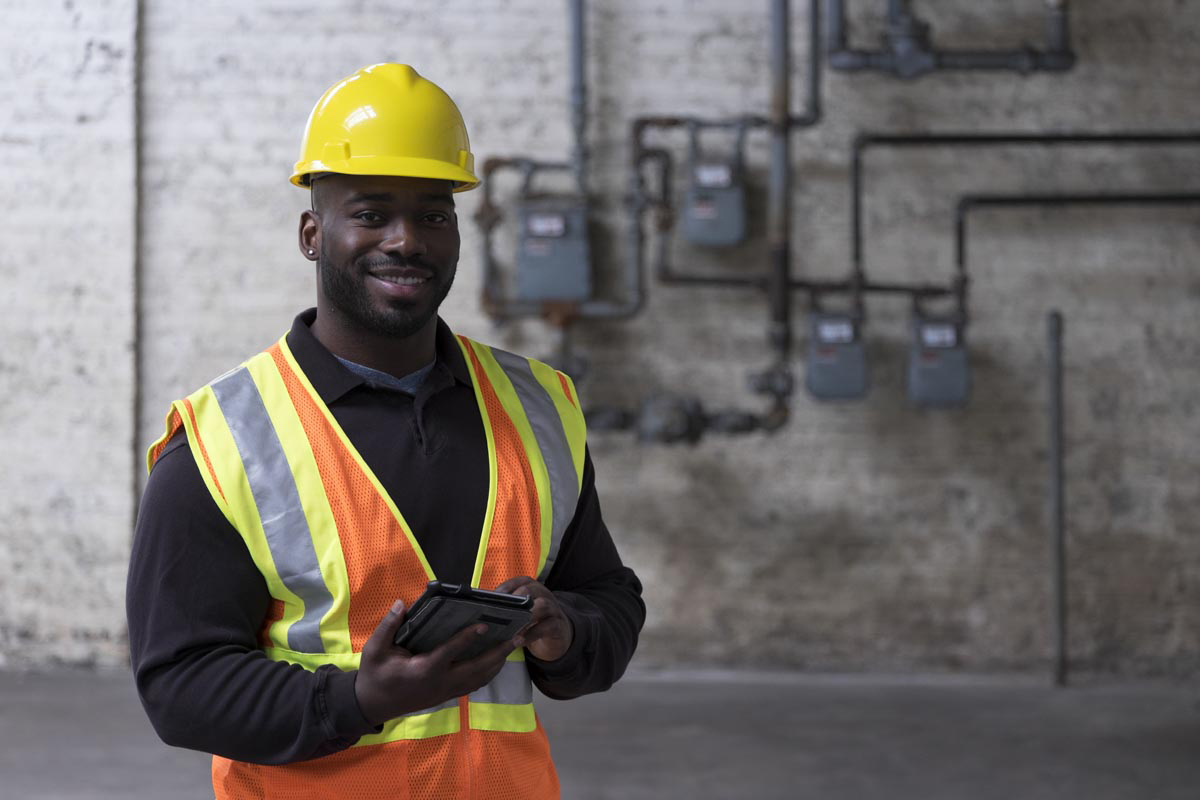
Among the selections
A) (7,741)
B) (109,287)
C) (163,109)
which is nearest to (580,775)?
(7,741)

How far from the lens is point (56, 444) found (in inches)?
169

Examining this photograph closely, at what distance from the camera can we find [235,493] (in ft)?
3.70

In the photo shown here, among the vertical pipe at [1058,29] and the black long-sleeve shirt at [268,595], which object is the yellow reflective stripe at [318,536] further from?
the vertical pipe at [1058,29]

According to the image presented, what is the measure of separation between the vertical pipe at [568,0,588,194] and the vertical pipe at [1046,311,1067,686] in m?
1.58

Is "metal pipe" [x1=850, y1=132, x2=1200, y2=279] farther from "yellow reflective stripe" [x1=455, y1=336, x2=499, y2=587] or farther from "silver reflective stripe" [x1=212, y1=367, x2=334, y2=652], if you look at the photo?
"silver reflective stripe" [x1=212, y1=367, x2=334, y2=652]

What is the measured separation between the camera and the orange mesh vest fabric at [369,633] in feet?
3.75

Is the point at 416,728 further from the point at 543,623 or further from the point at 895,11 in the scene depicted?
the point at 895,11

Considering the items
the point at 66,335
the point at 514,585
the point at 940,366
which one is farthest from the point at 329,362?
the point at 66,335

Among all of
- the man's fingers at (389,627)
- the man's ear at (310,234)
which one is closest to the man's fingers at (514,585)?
the man's fingers at (389,627)

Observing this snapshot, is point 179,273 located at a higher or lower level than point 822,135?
lower

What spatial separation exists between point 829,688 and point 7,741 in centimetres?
243

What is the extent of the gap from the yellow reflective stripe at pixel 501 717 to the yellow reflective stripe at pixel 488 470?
0.41 ft

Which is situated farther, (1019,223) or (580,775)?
(1019,223)

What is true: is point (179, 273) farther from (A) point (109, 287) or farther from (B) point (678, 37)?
(B) point (678, 37)
